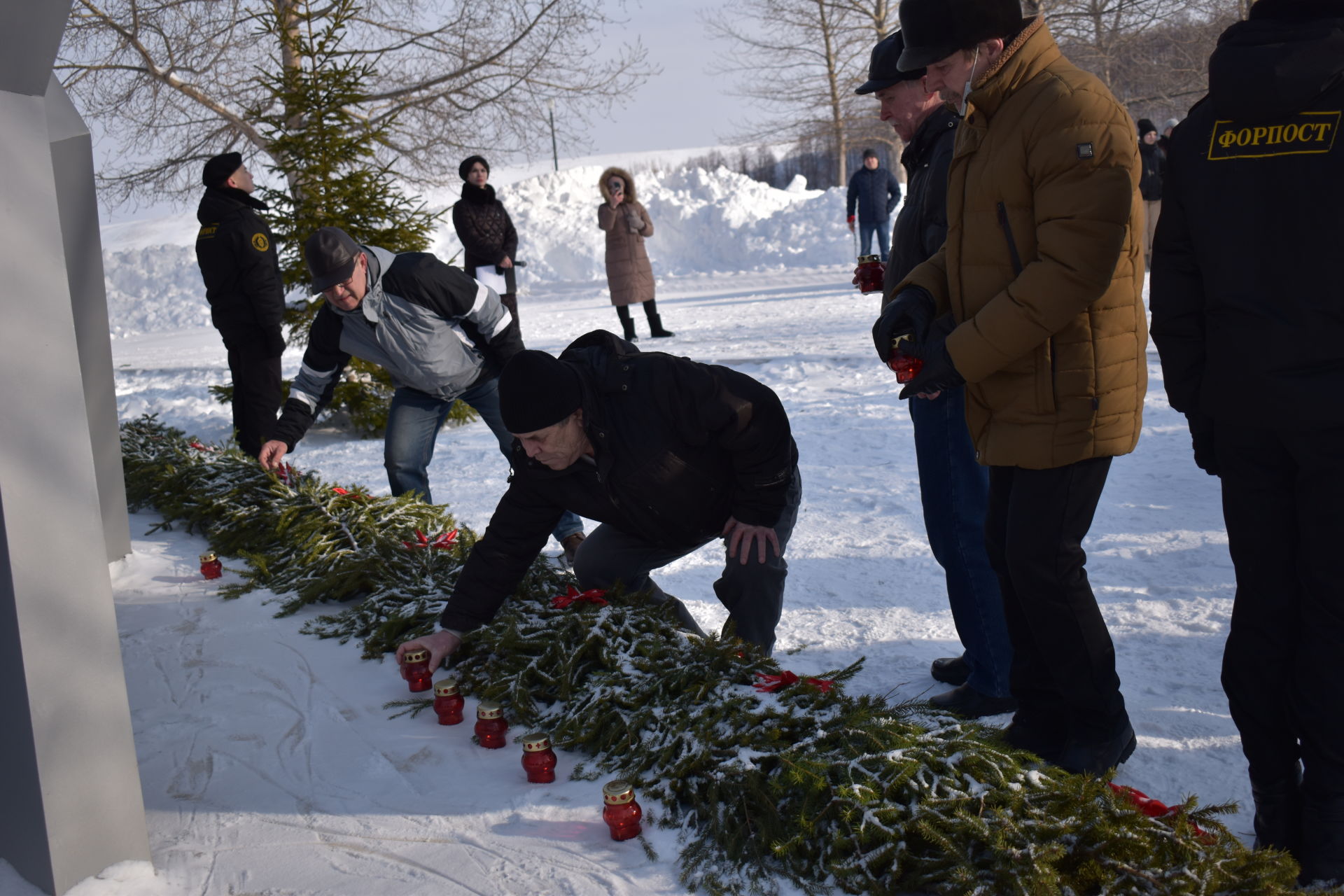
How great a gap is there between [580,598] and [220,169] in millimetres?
4187

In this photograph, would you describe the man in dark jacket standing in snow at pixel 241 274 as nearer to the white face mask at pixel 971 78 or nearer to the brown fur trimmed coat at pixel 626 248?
the white face mask at pixel 971 78

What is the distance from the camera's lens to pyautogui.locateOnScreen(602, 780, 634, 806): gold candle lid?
2482 millimetres

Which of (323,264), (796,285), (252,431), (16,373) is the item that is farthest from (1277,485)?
(796,285)

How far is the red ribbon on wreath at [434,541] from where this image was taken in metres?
4.65

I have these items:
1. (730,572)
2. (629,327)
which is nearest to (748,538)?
(730,572)

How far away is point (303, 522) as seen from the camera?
199 inches

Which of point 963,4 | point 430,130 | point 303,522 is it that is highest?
point 430,130

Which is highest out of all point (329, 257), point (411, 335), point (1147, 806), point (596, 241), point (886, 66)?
point (596, 241)

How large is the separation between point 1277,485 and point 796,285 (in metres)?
14.9

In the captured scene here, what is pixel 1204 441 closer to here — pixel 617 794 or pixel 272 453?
pixel 617 794

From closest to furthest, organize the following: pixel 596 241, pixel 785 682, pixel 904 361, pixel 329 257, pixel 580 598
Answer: pixel 904 361 < pixel 785 682 < pixel 580 598 < pixel 329 257 < pixel 596 241

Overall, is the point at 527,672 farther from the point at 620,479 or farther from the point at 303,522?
the point at 303,522

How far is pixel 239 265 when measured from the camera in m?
6.31

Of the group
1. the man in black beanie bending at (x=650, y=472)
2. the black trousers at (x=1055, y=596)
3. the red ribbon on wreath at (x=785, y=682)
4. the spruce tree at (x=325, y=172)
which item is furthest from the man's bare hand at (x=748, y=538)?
the spruce tree at (x=325, y=172)
